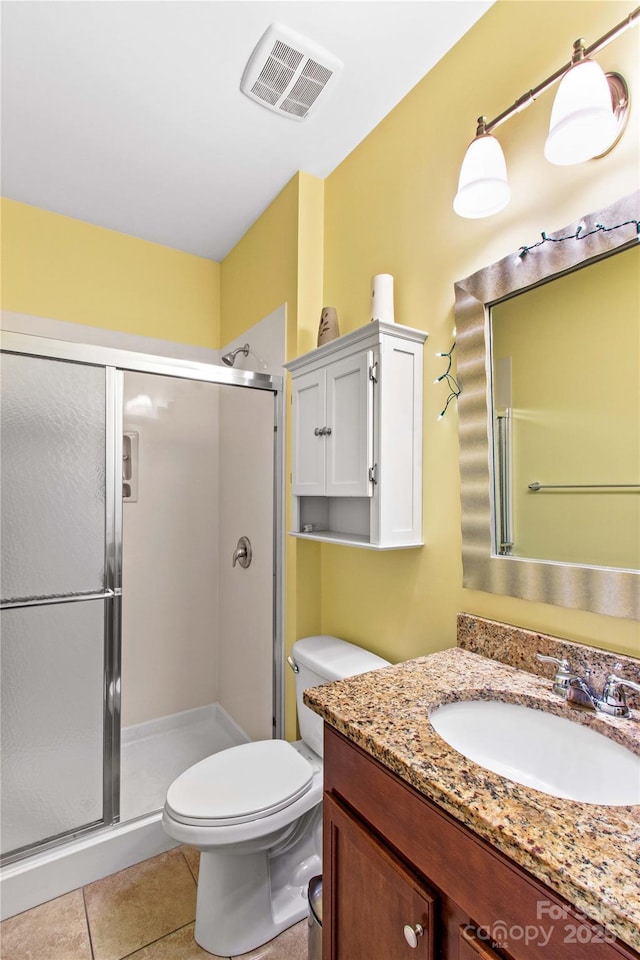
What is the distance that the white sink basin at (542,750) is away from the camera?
32.1 inches

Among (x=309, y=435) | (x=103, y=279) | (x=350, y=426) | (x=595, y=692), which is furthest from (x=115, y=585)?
(x=103, y=279)

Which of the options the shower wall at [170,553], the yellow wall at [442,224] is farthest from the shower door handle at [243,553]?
the yellow wall at [442,224]

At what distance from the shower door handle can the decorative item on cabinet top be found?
781mm

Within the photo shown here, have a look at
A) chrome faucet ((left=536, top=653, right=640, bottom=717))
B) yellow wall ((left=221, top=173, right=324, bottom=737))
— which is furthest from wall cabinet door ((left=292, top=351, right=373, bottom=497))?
chrome faucet ((left=536, top=653, right=640, bottom=717))

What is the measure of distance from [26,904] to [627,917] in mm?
1844

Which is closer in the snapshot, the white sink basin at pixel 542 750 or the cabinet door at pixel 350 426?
the white sink basin at pixel 542 750

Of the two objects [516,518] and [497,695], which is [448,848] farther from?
[516,518]

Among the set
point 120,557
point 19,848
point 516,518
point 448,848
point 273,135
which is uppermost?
point 273,135

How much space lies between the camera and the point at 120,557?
5.45 ft

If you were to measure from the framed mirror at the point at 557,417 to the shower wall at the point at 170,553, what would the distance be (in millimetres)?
1737

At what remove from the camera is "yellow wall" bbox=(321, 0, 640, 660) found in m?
1.06

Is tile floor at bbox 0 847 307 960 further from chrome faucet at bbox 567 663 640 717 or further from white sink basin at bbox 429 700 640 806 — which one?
chrome faucet at bbox 567 663 640 717

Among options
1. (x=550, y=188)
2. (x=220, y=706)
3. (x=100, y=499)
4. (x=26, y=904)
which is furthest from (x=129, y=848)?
(x=550, y=188)

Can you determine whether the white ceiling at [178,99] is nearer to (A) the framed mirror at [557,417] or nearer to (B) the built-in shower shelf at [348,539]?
(A) the framed mirror at [557,417]
